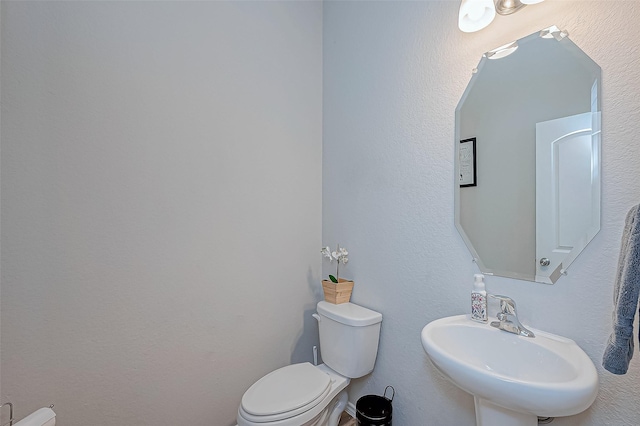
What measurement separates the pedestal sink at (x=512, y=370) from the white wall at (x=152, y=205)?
3.24 feet

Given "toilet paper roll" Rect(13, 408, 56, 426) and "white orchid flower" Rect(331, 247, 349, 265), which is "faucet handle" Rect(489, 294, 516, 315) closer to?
"white orchid flower" Rect(331, 247, 349, 265)

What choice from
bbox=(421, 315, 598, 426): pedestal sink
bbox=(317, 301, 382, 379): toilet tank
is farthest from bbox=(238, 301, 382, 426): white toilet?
bbox=(421, 315, 598, 426): pedestal sink

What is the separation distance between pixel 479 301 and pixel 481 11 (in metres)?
1.10

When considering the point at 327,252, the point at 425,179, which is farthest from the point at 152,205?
the point at 425,179

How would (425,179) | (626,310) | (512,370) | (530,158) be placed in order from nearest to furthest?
(626,310) < (512,370) < (530,158) < (425,179)

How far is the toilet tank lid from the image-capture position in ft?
4.64

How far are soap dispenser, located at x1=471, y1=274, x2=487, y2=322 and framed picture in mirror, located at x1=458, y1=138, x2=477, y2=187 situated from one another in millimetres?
387

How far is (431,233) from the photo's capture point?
1.30 m

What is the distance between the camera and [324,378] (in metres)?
1.39

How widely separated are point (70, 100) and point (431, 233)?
62.3 inches

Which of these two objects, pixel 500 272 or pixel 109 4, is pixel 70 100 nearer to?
pixel 109 4

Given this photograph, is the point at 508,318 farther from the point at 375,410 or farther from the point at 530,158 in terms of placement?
the point at 375,410

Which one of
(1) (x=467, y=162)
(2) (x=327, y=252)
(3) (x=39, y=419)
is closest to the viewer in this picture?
(3) (x=39, y=419)

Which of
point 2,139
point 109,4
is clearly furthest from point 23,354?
point 109,4
